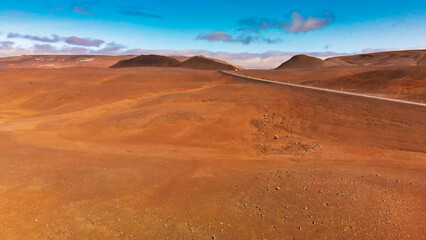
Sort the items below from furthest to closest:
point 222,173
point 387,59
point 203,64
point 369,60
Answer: point 369,60
point 203,64
point 387,59
point 222,173

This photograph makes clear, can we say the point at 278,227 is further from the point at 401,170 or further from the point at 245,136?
the point at 245,136

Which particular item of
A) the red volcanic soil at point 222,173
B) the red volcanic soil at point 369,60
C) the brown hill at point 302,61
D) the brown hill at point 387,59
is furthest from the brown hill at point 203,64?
the red volcanic soil at point 222,173

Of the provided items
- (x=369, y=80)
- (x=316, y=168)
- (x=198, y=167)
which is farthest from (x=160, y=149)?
(x=369, y=80)

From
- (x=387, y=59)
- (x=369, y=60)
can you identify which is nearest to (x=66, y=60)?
(x=369, y=60)

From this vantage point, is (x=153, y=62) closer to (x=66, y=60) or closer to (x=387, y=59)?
(x=66, y=60)

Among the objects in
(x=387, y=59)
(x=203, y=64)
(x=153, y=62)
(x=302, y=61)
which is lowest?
(x=153, y=62)

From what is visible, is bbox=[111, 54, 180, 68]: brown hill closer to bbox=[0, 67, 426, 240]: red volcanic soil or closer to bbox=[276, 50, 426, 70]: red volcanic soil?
bbox=[276, 50, 426, 70]: red volcanic soil

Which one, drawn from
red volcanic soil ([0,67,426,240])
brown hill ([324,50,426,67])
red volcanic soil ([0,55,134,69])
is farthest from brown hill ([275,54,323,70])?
red volcanic soil ([0,55,134,69])
